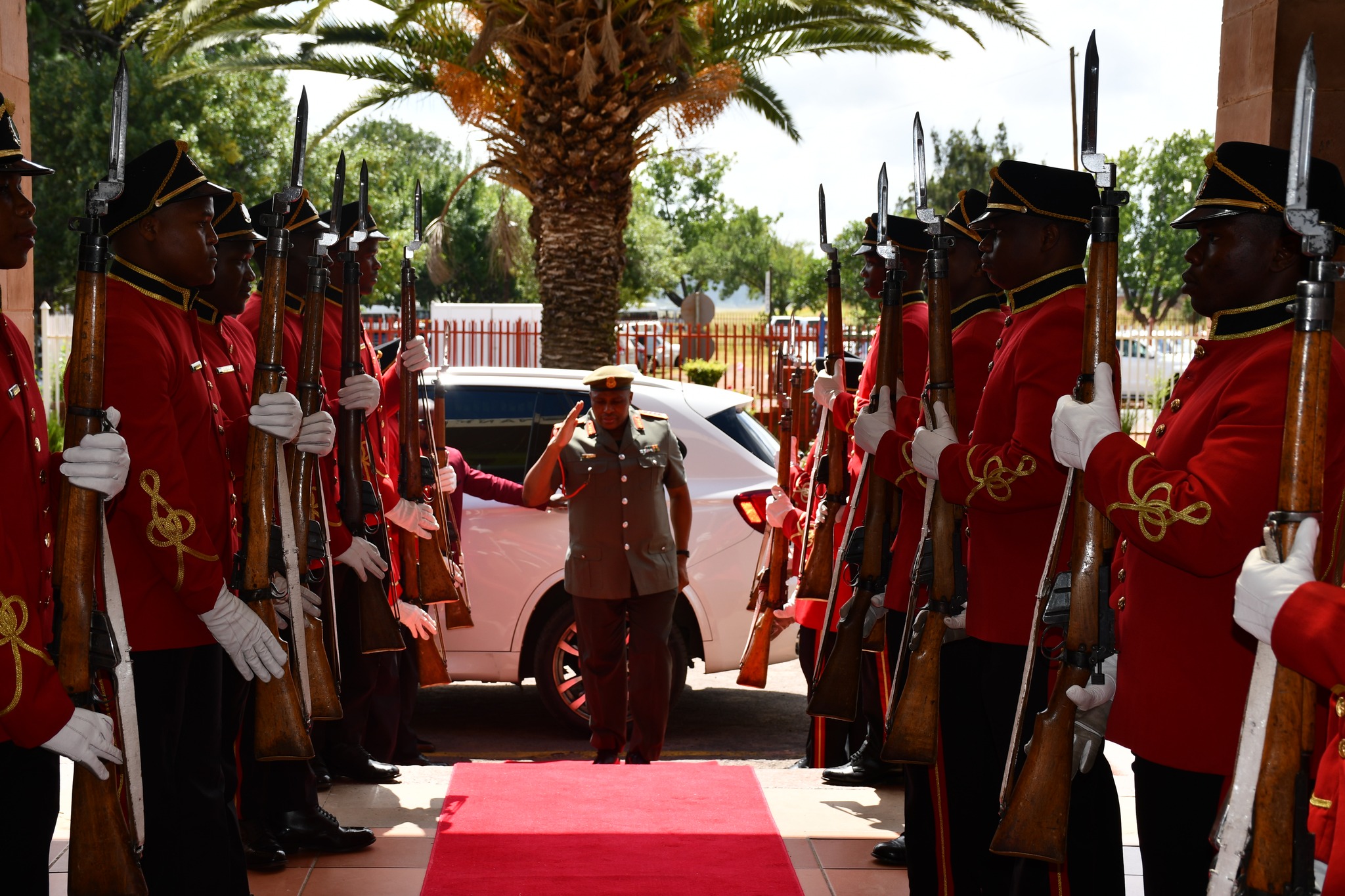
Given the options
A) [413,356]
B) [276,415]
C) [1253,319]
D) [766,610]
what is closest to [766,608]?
[766,610]

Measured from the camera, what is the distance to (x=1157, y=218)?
→ 5206cm

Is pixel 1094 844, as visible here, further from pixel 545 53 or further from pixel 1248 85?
pixel 545 53

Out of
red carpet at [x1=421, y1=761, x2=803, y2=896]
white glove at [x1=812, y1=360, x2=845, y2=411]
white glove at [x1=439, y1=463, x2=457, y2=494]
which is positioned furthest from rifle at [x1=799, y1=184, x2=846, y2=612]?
white glove at [x1=439, y1=463, x2=457, y2=494]

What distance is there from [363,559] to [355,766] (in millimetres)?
1148

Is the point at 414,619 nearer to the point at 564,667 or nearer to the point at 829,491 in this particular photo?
the point at 564,667

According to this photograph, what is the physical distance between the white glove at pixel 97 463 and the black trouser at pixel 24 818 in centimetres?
57

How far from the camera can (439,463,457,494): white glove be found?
5.80m

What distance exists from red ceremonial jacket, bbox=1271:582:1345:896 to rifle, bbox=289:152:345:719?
8.96ft

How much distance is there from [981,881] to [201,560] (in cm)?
235

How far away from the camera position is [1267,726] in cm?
221

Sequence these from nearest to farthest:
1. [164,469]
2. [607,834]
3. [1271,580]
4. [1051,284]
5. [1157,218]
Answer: [1271,580] → [164,469] → [1051,284] → [607,834] → [1157,218]

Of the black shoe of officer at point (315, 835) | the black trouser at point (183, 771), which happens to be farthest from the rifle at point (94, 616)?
the black shoe of officer at point (315, 835)

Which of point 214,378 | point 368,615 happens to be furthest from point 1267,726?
point 368,615

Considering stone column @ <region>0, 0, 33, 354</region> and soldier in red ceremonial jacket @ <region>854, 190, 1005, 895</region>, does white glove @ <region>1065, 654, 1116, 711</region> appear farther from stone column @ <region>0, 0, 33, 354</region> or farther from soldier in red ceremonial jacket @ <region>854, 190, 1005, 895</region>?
stone column @ <region>0, 0, 33, 354</region>
